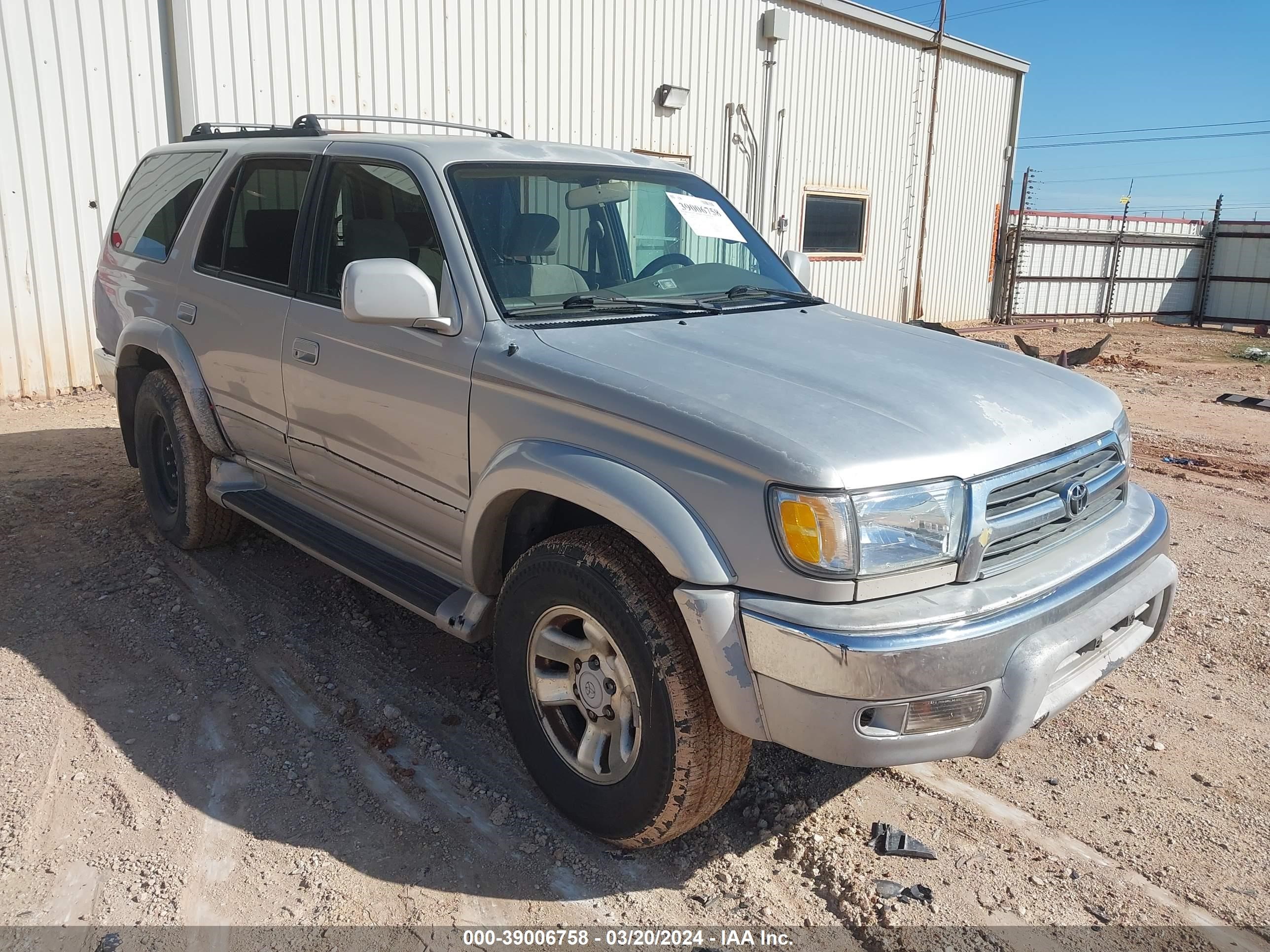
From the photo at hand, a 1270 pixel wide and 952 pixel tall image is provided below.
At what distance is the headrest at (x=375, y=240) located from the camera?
3480mm

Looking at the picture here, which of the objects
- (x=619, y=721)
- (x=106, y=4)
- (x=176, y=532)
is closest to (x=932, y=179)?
(x=106, y=4)

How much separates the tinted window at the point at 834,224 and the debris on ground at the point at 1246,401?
595cm

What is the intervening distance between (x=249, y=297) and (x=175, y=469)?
1308mm

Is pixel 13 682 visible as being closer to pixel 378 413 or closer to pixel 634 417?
pixel 378 413

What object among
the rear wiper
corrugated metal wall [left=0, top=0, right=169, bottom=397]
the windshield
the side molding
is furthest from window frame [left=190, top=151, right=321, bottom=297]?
corrugated metal wall [left=0, top=0, right=169, bottom=397]

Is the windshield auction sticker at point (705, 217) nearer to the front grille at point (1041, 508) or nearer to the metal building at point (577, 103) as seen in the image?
the front grille at point (1041, 508)

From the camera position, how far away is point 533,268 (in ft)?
10.8

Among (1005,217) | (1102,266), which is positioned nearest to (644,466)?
(1005,217)

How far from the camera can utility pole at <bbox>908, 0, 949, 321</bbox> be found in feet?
51.2

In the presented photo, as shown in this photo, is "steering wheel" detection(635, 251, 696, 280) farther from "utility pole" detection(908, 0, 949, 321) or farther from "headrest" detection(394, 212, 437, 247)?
"utility pole" detection(908, 0, 949, 321)

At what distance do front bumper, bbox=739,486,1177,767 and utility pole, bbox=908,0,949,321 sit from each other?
1380cm

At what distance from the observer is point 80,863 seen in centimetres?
268

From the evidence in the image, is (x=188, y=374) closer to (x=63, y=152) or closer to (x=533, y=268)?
(x=533, y=268)

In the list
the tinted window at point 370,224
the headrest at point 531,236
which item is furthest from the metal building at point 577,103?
the headrest at point 531,236
